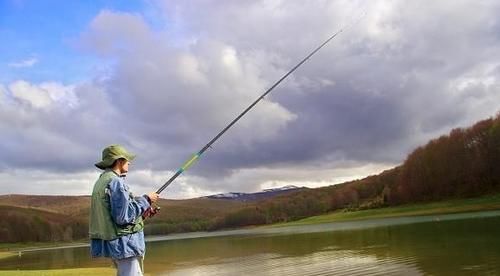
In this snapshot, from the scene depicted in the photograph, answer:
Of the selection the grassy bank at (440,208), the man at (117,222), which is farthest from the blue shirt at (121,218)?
the grassy bank at (440,208)

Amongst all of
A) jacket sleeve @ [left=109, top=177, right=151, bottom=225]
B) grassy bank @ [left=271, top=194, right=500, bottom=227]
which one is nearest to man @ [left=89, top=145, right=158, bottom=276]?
jacket sleeve @ [left=109, top=177, right=151, bottom=225]

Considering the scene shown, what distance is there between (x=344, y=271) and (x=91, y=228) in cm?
2230

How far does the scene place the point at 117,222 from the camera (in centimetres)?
628

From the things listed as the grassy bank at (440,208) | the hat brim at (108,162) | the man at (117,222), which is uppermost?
the hat brim at (108,162)

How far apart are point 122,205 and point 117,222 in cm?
22

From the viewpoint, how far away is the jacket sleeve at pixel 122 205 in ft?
20.4

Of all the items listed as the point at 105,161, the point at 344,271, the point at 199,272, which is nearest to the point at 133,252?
the point at 105,161

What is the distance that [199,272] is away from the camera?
37.7m

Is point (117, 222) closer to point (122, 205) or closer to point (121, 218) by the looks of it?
point (121, 218)

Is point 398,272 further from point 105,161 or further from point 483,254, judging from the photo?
point 105,161

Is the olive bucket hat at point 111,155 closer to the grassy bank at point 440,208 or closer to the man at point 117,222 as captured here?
the man at point 117,222

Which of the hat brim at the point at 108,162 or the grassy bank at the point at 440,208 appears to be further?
the grassy bank at the point at 440,208

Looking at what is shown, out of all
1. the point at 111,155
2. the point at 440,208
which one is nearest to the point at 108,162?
the point at 111,155

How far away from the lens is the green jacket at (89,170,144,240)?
6.32 metres
